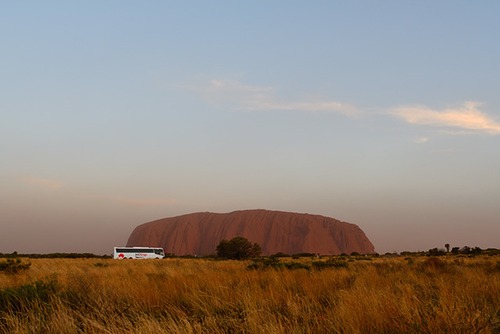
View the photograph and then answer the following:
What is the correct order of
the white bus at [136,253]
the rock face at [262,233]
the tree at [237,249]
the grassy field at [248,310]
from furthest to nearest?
the rock face at [262,233]
the tree at [237,249]
the white bus at [136,253]
the grassy field at [248,310]

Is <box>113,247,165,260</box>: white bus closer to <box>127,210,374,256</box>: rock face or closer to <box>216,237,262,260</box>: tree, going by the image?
<box>216,237,262,260</box>: tree

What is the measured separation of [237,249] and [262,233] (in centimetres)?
7687

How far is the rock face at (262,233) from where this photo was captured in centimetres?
15600

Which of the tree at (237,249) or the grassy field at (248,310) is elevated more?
the grassy field at (248,310)

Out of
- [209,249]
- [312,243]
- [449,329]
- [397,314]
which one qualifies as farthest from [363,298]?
[209,249]

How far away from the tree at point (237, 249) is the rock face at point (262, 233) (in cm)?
6490

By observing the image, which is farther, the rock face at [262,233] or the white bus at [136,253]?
the rock face at [262,233]

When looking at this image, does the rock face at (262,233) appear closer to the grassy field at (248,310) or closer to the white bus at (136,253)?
the white bus at (136,253)

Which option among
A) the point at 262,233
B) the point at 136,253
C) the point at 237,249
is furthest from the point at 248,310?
the point at 262,233

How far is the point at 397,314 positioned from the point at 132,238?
187477 millimetres

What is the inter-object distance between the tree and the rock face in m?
64.9

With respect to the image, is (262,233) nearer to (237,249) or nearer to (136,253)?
(237,249)

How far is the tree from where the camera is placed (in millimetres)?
85050

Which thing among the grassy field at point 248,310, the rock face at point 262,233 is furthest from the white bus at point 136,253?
the rock face at point 262,233
